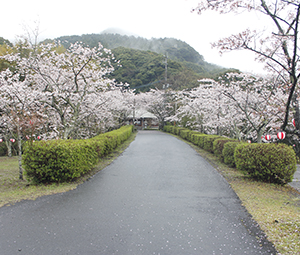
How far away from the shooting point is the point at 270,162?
5879 mm

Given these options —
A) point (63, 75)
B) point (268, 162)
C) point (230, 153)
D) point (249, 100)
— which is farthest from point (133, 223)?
point (249, 100)

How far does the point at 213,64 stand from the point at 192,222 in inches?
2580

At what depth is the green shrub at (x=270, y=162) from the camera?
5785 mm

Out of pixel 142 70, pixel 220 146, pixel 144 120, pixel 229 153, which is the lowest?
pixel 229 153

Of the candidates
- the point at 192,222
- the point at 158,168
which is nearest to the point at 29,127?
the point at 158,168

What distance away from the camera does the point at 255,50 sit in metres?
4.82

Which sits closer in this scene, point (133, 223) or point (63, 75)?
point (133, 223)

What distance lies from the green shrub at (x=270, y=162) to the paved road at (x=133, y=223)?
1.22 meters

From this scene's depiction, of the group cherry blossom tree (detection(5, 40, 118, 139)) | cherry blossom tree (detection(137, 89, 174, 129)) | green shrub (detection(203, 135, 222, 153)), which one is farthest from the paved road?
cherry blossom tree (detection(137, 89, 174, 129))

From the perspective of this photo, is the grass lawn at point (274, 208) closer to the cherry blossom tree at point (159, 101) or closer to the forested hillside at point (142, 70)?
the cherry blossom tree at point (159, 101)

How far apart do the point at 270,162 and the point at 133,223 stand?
169 inches

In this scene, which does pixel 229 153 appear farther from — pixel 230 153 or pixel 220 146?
pixel 220 146

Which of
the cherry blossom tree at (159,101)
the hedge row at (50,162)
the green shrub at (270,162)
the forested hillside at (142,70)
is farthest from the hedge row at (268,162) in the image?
the forested hillside at (142,70)

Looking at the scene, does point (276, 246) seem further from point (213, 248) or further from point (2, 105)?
point (2, 105)
